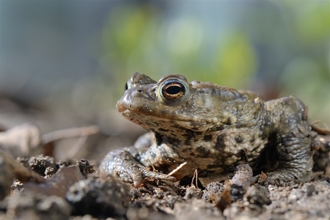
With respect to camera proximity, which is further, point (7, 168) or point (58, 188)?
point (58, 188)

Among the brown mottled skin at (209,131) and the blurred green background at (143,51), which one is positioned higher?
the blurred green background at (143,51)

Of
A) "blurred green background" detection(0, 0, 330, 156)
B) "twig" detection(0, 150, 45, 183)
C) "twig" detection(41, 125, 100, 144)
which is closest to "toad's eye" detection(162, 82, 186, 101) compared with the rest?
"twig" detection(0, 150, 45, 183)

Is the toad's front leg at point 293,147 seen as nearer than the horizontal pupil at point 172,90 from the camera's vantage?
No

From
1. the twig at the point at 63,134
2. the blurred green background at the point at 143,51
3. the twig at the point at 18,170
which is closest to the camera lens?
the twig at the point at 18,170

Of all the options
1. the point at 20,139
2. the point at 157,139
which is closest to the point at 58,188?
the point at 157,139

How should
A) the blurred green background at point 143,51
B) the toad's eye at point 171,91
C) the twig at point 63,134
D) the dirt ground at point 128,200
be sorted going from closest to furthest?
the dirt ground at point 128,200, the toad's eye at point 171,91, the twig at point 63,134, the blurred green background at point 143,51

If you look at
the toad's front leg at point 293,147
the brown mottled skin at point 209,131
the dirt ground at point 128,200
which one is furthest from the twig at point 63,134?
the toad's front leg at point 293,147

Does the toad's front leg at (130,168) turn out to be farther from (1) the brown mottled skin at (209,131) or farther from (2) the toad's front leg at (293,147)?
(2) the toad's front leg at (293,147)

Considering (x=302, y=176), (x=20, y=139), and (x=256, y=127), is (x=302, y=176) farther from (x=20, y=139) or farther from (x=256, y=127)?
(x=20, y=139)

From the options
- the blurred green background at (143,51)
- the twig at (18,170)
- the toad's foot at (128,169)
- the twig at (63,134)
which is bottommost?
the twig at (18,170)
